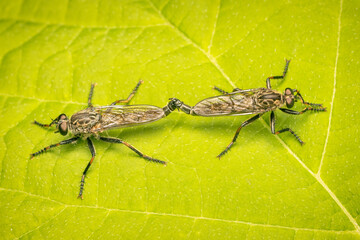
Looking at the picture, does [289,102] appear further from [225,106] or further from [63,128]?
[63,128]

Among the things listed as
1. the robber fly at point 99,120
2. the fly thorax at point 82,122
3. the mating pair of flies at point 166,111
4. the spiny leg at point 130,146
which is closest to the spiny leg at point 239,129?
the mating pair of flies at point 166,111

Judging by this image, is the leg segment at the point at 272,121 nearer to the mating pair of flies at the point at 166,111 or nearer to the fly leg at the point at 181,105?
the mating pair of flies at the point at 166,111

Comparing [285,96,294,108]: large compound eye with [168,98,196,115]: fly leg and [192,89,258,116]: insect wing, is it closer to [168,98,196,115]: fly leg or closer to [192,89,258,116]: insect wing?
[192,89,258,116]: insect wing

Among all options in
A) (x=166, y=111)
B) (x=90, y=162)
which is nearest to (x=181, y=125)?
(x=166, y=111)

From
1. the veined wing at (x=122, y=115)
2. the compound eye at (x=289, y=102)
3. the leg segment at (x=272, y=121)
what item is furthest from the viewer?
the veined wing at (x=122, y=115)

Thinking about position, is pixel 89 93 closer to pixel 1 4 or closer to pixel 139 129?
pixel 139 129

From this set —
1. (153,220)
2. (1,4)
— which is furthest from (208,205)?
(1,4)

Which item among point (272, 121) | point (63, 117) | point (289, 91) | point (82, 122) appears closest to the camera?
point (272, 121)

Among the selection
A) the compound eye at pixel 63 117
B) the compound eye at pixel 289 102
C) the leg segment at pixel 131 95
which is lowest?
the compound eye at pixel 289 102
